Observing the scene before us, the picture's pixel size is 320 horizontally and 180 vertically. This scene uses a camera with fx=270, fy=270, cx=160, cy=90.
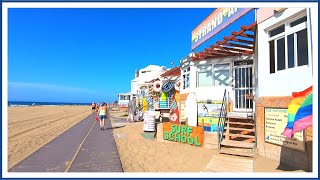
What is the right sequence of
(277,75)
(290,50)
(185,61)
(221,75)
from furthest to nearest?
(185,61) < (221,75) < (277,75) < (290,50)

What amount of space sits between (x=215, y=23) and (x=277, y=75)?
493 cm

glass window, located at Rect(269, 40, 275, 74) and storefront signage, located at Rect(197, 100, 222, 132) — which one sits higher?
glass window, located at Rect(269, 40, 275, 74)

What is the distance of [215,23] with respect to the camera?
1254 cm

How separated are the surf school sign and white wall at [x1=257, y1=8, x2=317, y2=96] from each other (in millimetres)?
1524

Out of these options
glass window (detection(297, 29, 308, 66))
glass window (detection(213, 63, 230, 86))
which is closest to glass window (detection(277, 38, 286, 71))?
glass window (detection(297, 29, 308, 66))

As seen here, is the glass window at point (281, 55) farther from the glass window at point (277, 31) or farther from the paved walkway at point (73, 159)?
the paved walkway at point (73, 159)

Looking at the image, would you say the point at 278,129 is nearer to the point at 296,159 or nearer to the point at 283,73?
the point at 296,159

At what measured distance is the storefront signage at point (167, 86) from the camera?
21969 millimetres

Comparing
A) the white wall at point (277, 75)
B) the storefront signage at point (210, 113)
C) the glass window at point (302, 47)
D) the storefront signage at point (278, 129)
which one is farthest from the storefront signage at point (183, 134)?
the glass window at point (302, 47)

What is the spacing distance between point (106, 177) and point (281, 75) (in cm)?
601

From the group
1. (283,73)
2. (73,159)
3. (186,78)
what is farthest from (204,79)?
(73,159)

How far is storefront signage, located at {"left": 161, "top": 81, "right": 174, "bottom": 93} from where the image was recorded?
72.1 feet

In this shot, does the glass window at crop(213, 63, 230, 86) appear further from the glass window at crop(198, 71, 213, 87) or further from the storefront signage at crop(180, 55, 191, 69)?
the storefront signage at crop(180, 55, 191, 69)

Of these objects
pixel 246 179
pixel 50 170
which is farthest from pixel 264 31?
pixel 50 170
